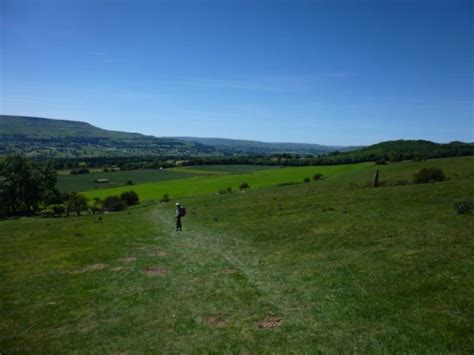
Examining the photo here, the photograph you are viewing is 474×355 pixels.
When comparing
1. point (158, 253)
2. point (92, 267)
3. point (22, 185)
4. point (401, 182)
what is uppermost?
point (401, 182)

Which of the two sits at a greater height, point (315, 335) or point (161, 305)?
point (315, 335)

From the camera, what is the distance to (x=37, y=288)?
1866 cm

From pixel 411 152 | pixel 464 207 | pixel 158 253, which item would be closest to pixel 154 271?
pixel 158 253

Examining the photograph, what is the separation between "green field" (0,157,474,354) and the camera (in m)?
11.9

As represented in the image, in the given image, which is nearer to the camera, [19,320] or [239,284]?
[19,320]

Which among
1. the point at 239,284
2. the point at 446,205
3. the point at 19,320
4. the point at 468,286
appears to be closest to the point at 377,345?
the point at 468,286

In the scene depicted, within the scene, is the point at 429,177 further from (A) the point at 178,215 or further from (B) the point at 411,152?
(B) the point at 411,152

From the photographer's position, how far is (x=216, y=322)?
44.2ft

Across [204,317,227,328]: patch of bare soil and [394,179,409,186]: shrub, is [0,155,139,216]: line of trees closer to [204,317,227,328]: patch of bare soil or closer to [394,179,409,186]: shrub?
[394,179,409,186]: shrub

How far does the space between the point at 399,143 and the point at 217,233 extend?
468 ft

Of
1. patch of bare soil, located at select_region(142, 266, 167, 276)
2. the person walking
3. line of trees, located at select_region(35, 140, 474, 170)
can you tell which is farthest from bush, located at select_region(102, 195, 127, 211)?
line of trees, located at select_region(35, 140, 474, 170)

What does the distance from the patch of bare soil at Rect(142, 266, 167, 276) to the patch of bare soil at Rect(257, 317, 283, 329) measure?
8.31 metres

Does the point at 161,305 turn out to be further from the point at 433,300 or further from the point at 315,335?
the point at 433,300

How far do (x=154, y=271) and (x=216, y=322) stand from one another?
798 cm
